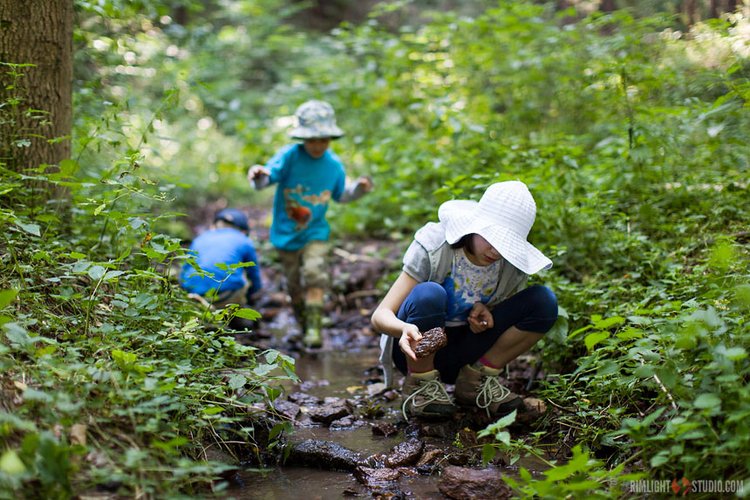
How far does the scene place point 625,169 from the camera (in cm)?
476

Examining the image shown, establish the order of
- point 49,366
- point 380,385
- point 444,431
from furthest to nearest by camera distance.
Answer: point 380,385 < point 444,431 < point 49,366

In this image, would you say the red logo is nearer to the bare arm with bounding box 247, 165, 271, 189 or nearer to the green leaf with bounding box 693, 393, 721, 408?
the green leaf with bounding box 693, 393, 721, 408

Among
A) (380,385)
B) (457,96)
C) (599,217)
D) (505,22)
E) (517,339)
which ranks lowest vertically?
(380,385)

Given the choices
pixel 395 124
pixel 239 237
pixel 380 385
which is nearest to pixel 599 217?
pixel 380 385

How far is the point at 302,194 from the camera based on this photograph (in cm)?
517

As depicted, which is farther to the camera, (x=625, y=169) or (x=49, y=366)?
(x=625, y=169)

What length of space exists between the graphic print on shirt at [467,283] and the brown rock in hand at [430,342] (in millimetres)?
313

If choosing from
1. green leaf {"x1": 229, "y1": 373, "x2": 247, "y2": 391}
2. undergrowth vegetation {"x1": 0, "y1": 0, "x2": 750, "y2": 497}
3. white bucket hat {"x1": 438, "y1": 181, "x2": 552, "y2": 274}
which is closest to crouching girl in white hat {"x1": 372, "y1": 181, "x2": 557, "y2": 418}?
white bucket hat {"x1": 438, "y1": 181, "x2": 552, "y2": 274}

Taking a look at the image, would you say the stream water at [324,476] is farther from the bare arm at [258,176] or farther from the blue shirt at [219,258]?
the bare arm at [258,176]

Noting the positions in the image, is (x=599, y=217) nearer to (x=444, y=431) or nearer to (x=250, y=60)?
(x=444, y=431)

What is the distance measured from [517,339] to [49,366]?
228cm

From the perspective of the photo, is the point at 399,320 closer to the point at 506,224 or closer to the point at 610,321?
the point at 506,224

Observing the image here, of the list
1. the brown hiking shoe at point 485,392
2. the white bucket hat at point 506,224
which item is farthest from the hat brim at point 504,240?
the brown hiking shoe at point 485,392

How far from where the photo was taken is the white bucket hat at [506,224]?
120 inches
